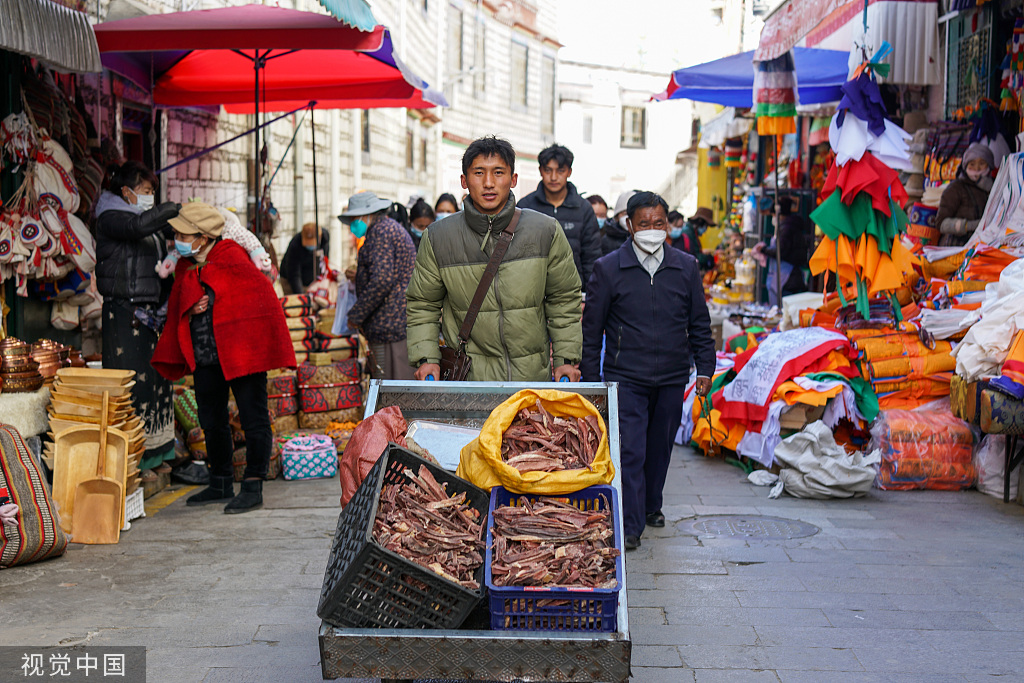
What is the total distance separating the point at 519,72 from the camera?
35.0 metres

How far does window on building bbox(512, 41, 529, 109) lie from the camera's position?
113ft

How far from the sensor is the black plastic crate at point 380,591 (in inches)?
119

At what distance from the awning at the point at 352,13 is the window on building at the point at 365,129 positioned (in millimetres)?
11410

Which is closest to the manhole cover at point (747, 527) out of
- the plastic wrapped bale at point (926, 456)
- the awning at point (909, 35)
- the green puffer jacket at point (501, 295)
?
the plastic wrapped bale at point (926, 456)

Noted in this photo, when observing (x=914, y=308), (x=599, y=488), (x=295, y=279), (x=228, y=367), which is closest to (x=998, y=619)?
(x=599, y=488)

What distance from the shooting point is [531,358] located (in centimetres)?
461

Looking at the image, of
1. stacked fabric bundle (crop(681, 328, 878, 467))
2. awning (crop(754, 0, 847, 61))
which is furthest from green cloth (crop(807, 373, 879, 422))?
awning (crop(754, 0, 847, 61))

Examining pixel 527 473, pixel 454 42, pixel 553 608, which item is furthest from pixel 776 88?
pixel 454 42

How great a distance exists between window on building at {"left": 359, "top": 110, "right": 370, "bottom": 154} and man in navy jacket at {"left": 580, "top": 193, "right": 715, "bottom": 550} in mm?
13074

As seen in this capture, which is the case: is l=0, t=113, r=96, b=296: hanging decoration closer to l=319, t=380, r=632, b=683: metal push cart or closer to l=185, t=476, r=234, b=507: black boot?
l=185, t=476, r=234, b=507: black boot

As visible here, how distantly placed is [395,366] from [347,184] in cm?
965

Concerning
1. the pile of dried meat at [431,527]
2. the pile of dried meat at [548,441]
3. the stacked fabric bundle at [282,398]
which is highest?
the pile of dried meat at [548,441]

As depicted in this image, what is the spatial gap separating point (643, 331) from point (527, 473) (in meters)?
2.38

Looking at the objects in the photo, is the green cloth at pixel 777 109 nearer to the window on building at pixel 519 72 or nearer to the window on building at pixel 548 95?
the window on building at pixel 519 72
